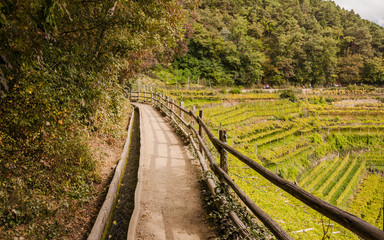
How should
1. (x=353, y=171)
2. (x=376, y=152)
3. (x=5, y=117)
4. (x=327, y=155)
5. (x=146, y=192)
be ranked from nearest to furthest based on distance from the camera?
(x=5, y=117), (x=146, y=192), (x=353, y=171), (x=327, y=155), (x=376, y=152)

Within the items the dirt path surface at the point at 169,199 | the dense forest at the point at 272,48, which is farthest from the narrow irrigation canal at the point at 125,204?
the dense forest at the point at 272,48

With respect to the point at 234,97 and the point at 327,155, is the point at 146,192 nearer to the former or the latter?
the point at 327,155

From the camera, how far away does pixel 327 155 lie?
25.1m

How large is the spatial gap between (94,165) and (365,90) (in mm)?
63816

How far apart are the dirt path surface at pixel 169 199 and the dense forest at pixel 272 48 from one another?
2624cm

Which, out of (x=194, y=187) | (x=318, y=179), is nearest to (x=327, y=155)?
(x=318, y=179)

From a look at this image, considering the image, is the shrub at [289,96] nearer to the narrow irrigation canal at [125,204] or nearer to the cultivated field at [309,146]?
the cultivated field at [309,146]

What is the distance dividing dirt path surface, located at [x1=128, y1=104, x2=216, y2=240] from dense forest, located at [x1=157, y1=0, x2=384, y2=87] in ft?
Answer: 86.1

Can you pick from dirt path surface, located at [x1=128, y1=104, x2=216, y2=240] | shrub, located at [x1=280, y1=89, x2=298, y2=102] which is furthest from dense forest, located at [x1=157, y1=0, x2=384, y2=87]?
dirt path surface, located at [x1=128, y1=104, x2=216, y2=240]

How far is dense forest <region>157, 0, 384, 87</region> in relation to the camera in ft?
129

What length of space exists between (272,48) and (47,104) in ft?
193

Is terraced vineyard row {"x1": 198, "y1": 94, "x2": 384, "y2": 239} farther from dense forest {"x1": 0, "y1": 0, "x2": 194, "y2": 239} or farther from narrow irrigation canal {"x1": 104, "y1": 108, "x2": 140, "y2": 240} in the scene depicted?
dense forest {"x1": 0, "y1": 0, "x2": 194, "y2": 239}

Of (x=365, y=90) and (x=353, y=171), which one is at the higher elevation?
(x=365, y=90)

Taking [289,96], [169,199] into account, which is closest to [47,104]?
[169,199]
